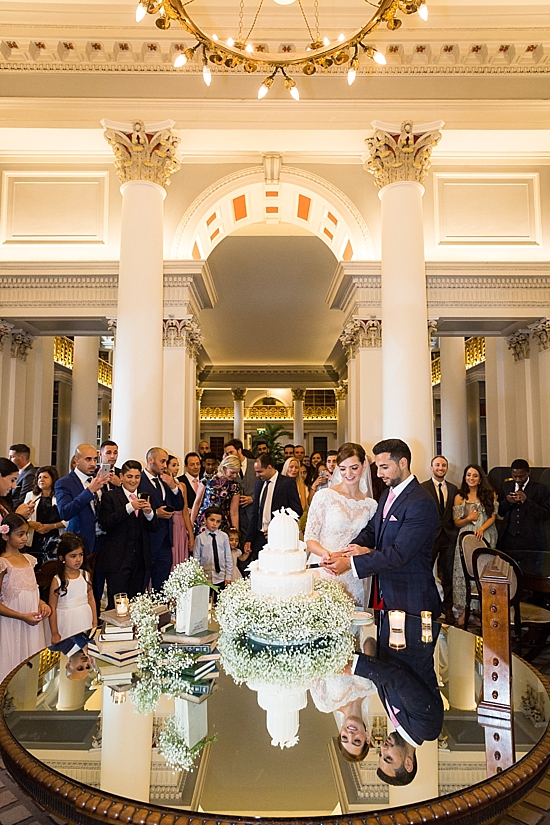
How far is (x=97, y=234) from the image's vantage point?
30.7ft

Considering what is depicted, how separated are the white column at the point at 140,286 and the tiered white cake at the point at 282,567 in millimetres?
5192

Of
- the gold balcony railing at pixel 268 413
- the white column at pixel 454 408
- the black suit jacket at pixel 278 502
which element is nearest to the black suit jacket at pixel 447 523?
the black suit jacket at pixel 278 502

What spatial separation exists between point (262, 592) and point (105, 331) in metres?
8.34

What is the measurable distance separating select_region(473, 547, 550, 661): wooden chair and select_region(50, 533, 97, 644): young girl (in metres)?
2.85

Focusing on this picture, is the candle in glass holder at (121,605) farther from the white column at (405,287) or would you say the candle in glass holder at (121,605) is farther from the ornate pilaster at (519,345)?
the ornate pilaster at (519,345)

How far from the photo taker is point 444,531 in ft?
23.0

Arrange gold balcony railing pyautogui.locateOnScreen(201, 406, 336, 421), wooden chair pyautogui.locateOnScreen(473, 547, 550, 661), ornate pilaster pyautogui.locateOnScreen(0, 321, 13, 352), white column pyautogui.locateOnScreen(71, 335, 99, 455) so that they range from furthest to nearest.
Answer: gold balcony railing pyautogui.locateOnScreen(201, 406, 336, 421), white column pyautogui.locateOnScreen(71, 335, 99, 455), ornate pilaster pyautogui.locateOnScreen(0, 321, 13, 352), wooden chair pyautogui.locateOnScreen(473, 547, 550, 661)

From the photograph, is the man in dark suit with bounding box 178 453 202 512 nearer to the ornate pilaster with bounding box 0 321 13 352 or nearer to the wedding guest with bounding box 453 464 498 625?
the wedding guest with bounding box 453 464 498 625

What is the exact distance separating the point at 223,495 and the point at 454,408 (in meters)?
7.55

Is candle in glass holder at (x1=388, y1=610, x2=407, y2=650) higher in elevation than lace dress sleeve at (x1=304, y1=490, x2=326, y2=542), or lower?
lower

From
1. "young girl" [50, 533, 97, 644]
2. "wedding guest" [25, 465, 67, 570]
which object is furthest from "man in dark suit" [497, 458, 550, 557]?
"wedding guest" [25, 465, 67, 570]

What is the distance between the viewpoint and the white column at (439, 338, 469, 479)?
12.4 meters

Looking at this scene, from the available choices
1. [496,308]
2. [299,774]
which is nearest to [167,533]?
[299,774]

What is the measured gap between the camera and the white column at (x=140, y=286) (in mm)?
7684
